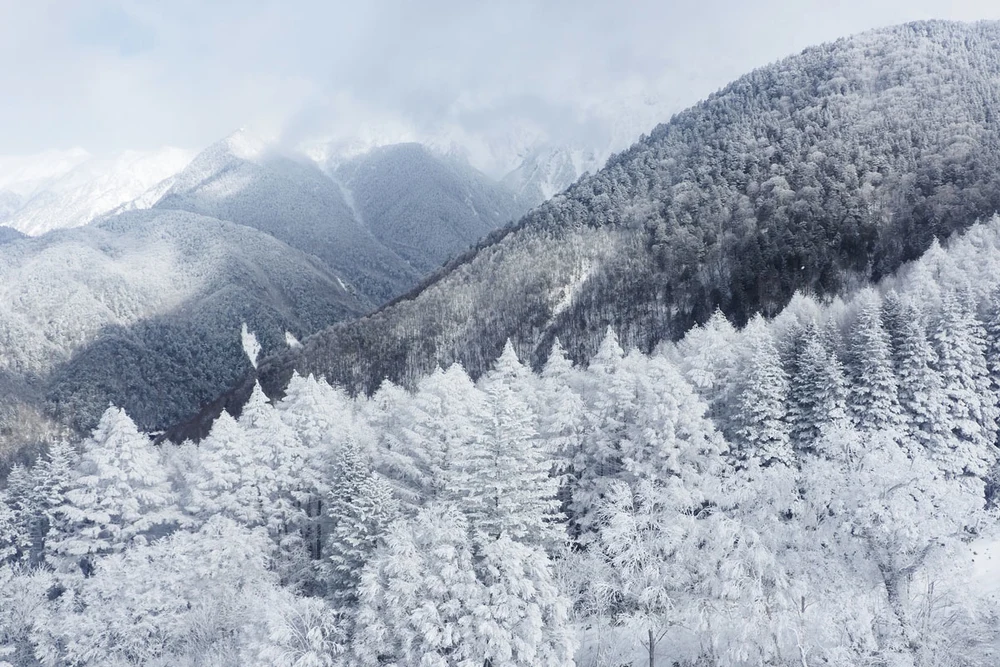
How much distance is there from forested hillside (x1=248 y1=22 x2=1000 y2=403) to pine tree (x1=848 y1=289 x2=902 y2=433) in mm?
60997

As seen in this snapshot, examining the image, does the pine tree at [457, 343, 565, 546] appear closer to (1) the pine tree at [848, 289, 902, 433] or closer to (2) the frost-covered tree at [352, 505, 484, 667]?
(2) the frost-covered tree at [352, 505, 484, 667]

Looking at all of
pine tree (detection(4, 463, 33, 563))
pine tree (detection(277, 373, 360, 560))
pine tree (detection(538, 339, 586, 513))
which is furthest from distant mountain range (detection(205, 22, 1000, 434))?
pine tree (detection(538, 339, 586, 513))

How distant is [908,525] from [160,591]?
32186 millimetres

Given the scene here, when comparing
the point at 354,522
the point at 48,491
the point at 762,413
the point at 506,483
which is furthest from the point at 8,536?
the point at 762,413

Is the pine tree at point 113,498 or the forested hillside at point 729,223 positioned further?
the forested hillside at point 729,223

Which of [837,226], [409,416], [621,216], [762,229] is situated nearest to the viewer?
[409,416]

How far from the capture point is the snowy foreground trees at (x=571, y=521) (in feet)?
69.7

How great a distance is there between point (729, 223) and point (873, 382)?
93870 mm

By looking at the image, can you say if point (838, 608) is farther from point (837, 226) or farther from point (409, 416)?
point (837, 226)

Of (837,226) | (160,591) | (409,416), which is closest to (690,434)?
(409,416)

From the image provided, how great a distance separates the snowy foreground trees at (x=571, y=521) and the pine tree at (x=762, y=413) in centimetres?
20

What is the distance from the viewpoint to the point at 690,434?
32719mm

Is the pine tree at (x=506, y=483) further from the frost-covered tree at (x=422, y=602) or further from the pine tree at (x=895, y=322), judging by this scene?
the pine tree at (x=895, y=322)

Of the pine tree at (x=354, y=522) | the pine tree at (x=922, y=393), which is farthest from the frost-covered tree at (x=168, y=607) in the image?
the pine tree at (x=922, y=393)
